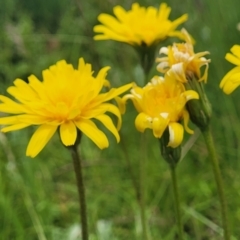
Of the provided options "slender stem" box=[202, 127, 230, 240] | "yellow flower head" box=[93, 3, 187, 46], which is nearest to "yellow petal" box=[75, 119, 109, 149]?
"slender stem" box=[202, 127, 230, 240]

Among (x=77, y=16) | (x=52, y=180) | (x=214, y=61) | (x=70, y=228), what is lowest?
(x=70, y=228)

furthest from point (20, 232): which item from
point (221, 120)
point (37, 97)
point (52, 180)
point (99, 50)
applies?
point (99, 50)

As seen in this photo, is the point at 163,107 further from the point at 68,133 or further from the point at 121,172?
the point at 121,172

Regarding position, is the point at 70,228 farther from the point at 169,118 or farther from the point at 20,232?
the point at 169,118

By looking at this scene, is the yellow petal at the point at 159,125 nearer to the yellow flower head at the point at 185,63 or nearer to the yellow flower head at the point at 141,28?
the yellow flower head at the point at 185,63

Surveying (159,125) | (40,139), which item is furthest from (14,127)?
(159,125)
